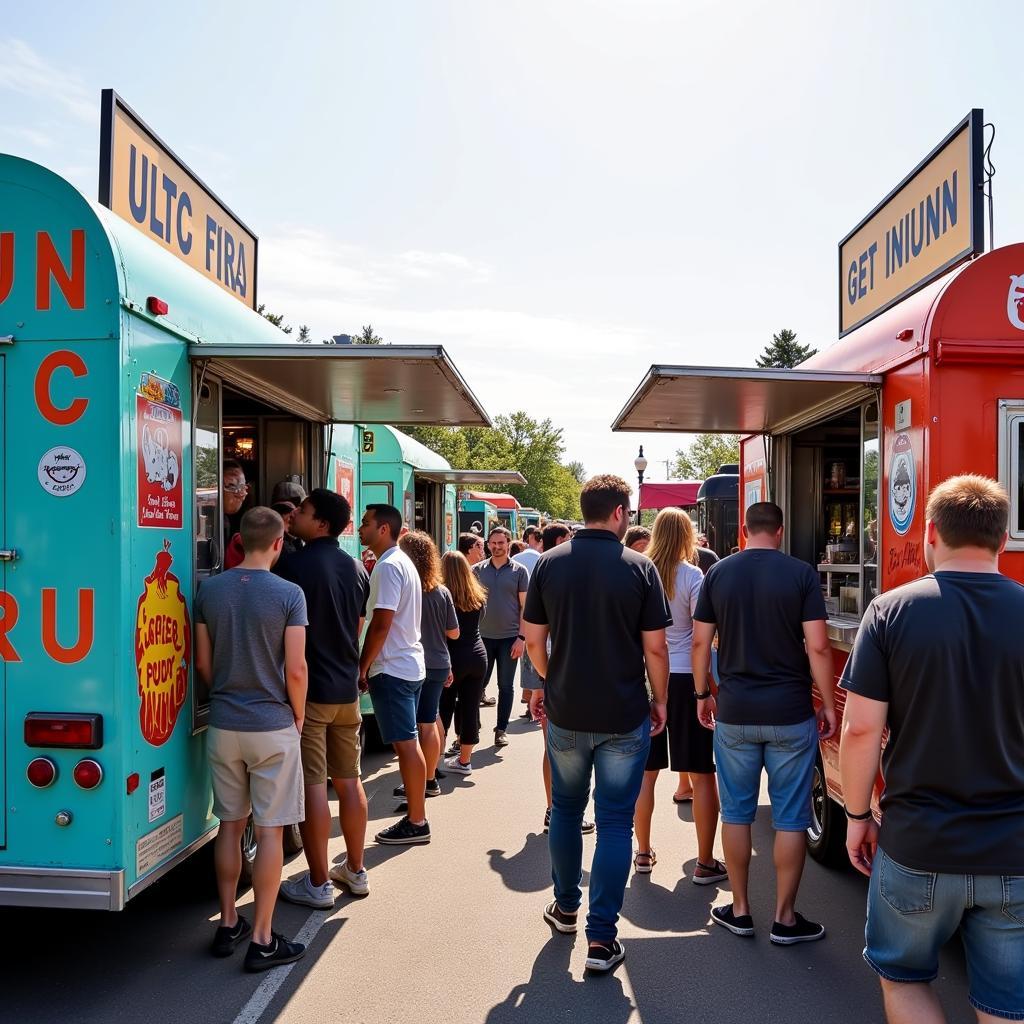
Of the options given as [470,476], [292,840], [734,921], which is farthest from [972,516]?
[470,476]

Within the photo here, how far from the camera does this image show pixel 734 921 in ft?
14.1

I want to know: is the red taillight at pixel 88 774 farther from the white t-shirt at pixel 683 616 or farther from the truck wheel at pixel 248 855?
the white t-shirt at pixel 683 616

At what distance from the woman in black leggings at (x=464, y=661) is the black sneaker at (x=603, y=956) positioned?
10.3 ft

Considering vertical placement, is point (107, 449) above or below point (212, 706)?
above

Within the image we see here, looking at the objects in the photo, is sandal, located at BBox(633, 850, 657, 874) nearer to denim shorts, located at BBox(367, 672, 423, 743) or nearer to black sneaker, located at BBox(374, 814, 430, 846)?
black sneaker, located at BBox(374, 814, 430, 846)

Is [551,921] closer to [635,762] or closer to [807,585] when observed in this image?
[635,762]

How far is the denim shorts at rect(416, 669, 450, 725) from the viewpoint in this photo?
6312 millimetres

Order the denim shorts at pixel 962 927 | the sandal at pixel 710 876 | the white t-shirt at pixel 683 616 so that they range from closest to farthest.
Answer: the denim shorts at pixel 962 927 → the sandal at pixel 710 876 → the white t-shirt at pixel 683 616

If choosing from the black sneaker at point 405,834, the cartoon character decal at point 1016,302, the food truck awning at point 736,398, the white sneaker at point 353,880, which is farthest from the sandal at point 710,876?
the cartoon character decal at point 1016,302

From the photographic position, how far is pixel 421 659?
221 inches

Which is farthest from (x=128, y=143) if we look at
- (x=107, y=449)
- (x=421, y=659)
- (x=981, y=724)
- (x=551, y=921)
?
(x=981, y=724)

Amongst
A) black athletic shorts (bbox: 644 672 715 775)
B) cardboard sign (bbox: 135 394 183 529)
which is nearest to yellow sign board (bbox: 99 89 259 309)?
cardboard sign (bbox: 135 394 183 529)

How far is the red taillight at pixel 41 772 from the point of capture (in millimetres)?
3467

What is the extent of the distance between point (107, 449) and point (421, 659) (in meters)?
2.61
